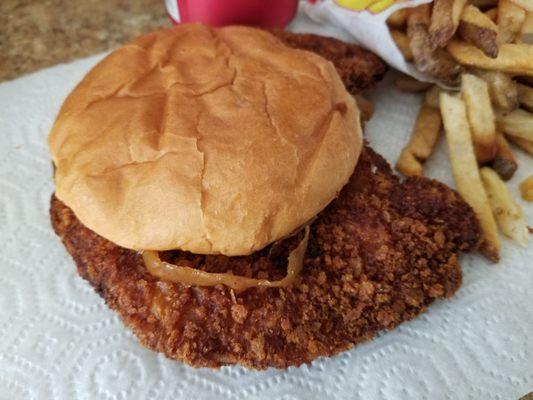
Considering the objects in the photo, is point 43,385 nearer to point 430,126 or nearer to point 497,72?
point 430,126

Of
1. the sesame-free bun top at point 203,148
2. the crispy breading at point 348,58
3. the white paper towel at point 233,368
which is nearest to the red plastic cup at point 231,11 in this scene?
the crispy breading at point 348,58

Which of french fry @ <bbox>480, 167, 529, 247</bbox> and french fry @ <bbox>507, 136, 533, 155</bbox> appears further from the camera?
french fry @ <bbox>507, 136, 533, 155</bbox>

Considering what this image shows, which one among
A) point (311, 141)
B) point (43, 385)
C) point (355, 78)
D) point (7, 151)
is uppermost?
point (311, 141)

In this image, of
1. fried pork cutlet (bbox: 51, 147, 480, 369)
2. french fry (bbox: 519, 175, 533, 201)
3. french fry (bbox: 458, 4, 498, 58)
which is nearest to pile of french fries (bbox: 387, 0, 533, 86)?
french fry (bbox: 458, 4, 498, 58)

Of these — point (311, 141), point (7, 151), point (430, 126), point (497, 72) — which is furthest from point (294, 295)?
point (7, 151)

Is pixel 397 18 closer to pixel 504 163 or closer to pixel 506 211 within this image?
pixel 504 163

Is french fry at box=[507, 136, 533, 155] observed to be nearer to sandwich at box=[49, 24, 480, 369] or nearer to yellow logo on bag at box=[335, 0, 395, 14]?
sandwich at box=[49, 24, 480, 369]
